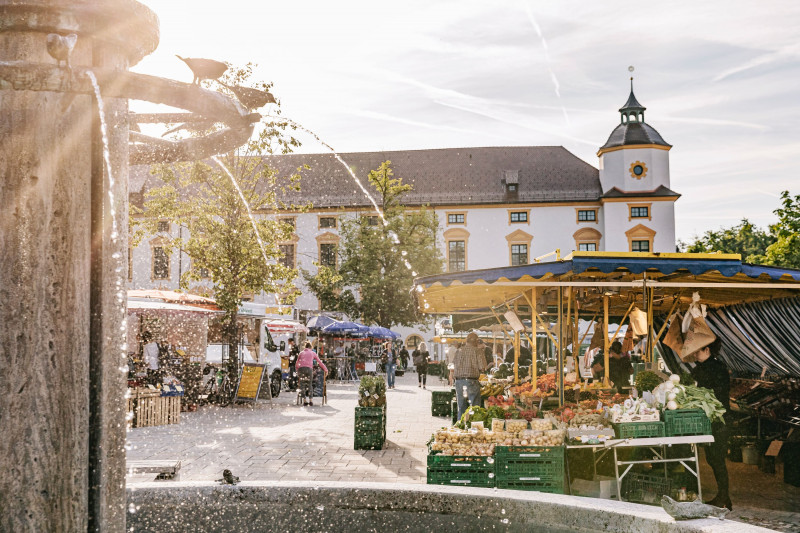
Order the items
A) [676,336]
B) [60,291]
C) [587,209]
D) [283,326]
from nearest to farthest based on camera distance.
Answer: [60,291] → [676,336] → [283,326] → [587,209]

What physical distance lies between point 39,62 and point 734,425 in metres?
10.0

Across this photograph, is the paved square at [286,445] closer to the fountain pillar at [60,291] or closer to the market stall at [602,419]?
the market stall at [602,419]

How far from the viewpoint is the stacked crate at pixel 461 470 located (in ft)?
22.7

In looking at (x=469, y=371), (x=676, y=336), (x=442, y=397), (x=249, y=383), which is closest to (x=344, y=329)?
(x=249, y=383)

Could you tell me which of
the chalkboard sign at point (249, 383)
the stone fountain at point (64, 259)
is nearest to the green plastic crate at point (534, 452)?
the stone fountain at point (64, 259)

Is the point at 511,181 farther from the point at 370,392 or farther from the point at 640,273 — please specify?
the point at 640,273

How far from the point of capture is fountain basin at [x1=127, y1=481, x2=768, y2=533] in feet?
13.1

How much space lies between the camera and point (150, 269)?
5166cm

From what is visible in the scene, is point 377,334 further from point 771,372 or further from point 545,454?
point 545,454

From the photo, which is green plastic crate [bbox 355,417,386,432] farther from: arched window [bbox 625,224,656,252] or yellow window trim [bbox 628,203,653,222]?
yellow window trim [bbox 628,203,653,222]

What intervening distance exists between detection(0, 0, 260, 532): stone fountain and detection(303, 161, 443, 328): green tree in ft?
124

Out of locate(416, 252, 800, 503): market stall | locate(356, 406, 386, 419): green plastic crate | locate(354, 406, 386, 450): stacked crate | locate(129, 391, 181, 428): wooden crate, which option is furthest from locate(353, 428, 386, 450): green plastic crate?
locate(129, 391, 181, 428): wooden crate

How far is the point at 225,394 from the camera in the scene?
19234mm

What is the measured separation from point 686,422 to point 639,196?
44.4m
